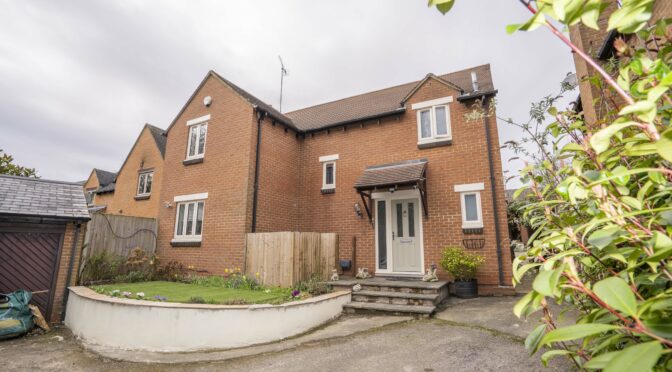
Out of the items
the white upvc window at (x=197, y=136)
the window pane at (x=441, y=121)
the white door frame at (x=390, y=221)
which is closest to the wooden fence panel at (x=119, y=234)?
the white upvc window at (x=197, y=136)

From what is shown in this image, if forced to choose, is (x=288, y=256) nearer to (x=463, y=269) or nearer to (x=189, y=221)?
(x=463, y=269)

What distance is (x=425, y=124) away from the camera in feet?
33.2

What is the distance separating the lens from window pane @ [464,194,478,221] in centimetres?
882

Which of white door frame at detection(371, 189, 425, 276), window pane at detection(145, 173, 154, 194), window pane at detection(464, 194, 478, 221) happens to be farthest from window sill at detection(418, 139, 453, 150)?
window pane at detection(145, 173, 154, 194)

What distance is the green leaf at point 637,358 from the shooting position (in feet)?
1.96

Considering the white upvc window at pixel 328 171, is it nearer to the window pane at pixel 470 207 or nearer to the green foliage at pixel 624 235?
the window pane at pixel 470 207

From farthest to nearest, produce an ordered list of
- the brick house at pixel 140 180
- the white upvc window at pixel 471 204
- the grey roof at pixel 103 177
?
the grey roof at pixel 103 177, the brick house at pixel 140 180, the white upvc window at pixel 471 204

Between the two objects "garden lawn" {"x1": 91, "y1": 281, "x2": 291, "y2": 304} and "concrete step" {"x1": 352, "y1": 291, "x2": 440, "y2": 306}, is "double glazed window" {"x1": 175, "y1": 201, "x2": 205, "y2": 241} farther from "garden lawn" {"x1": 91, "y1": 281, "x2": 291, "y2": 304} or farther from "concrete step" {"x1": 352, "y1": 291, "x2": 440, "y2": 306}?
"concrete step" {"x1": 352, "y1": 291, "x2": 440, "y2": 306}

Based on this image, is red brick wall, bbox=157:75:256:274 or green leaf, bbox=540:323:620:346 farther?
red brick wall, bbox=157:75:256:274

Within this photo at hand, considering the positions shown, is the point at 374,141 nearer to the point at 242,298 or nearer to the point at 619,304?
the point at 242,298

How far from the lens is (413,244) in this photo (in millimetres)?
9531

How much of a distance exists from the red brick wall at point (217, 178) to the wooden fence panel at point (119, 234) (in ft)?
1.30

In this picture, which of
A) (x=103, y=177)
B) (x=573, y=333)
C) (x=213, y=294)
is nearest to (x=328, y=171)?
(x=213, y=294)

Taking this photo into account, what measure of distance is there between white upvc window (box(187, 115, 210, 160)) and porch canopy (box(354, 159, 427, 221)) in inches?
256
